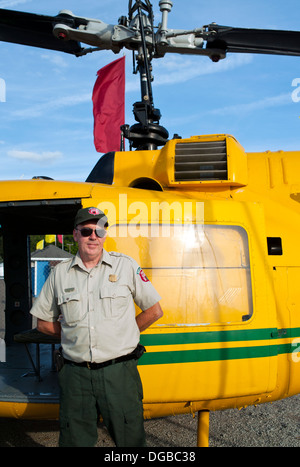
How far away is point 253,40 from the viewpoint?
14.4ft

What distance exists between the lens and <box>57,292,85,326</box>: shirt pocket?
Result: 8.11 feet

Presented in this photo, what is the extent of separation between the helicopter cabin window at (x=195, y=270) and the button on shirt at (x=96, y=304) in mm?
496

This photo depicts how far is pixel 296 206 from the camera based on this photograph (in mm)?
3703

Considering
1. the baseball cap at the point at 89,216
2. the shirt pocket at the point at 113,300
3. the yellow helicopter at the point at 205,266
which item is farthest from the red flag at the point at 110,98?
the shirt pocket at the point at 113,300

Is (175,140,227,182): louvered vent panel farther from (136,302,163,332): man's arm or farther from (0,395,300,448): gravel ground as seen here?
(0,395,300,448): gravel ground

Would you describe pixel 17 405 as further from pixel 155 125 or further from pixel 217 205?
pixel 155 125

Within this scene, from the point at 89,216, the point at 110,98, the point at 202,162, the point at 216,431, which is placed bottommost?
the point at 216,431

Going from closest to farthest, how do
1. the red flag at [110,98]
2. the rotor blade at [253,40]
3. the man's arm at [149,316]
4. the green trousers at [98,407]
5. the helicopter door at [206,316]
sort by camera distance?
the green trousers at [98,407] < the man's arm at [149,316] < the helicopter door at [206,316] < the rotor blade at [253,40] < the red flag at [110,98]

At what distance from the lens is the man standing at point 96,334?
240 centimetres

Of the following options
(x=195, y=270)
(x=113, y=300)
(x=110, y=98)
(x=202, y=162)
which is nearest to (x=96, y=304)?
(x=113, y=300)

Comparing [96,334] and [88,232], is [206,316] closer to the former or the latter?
[96,334]

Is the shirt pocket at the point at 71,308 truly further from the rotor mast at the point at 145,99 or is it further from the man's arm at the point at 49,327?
the rotor mast at the point at 145,99

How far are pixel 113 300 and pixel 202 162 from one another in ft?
5.97

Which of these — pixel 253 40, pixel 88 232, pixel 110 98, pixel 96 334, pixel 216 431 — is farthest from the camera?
pixel 110 98
